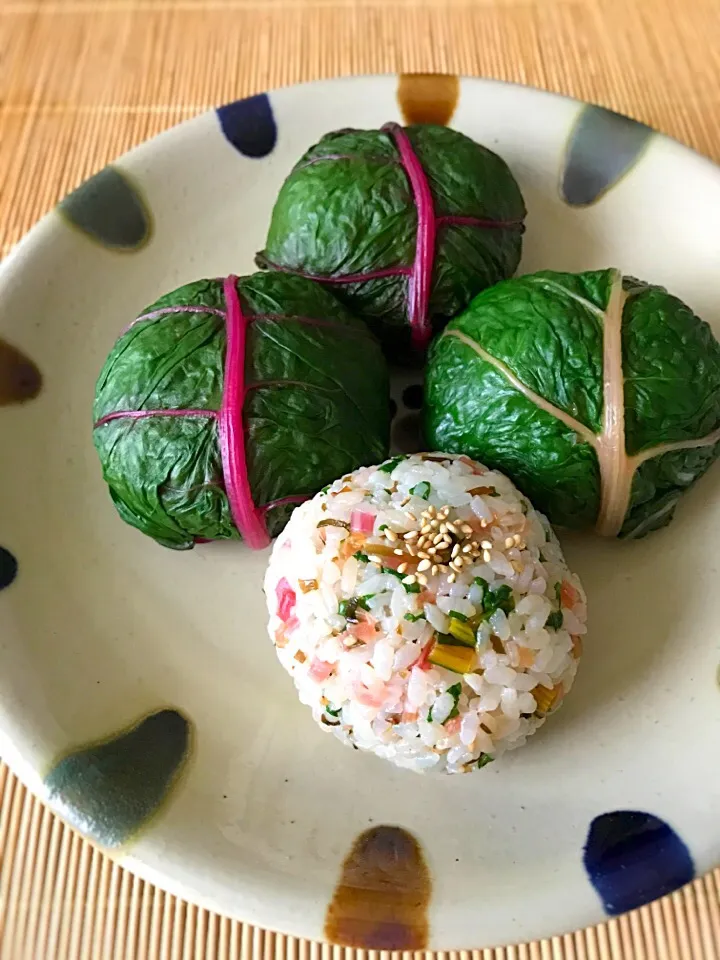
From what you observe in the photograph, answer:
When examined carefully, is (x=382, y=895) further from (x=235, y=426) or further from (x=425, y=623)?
(x=235, y=426)

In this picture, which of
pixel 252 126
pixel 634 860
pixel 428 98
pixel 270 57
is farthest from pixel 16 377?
pixel 634 860

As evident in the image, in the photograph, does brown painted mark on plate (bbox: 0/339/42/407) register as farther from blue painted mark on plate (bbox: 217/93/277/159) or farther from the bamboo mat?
blue painted mark on plate (bbox: 217/93/277/159)

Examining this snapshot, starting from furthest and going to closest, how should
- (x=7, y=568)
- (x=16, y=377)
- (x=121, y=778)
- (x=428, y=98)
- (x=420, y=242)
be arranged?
1. (x=428, y=98)
2. (x=16, y=377)
3. (x=420, y=242)
4. (x=7, y=568)
5. (x=121, y=778)

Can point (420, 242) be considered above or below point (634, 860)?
above

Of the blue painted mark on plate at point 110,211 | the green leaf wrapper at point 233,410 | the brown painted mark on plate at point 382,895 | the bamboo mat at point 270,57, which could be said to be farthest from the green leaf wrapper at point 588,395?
the bamboo mat at point 270,57

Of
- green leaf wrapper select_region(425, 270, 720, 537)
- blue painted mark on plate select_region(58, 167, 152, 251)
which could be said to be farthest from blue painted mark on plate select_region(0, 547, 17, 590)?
green leaf wrapper select_region(425, 270, 720, 537)

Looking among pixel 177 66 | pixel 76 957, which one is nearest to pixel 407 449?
pixel 76 957
